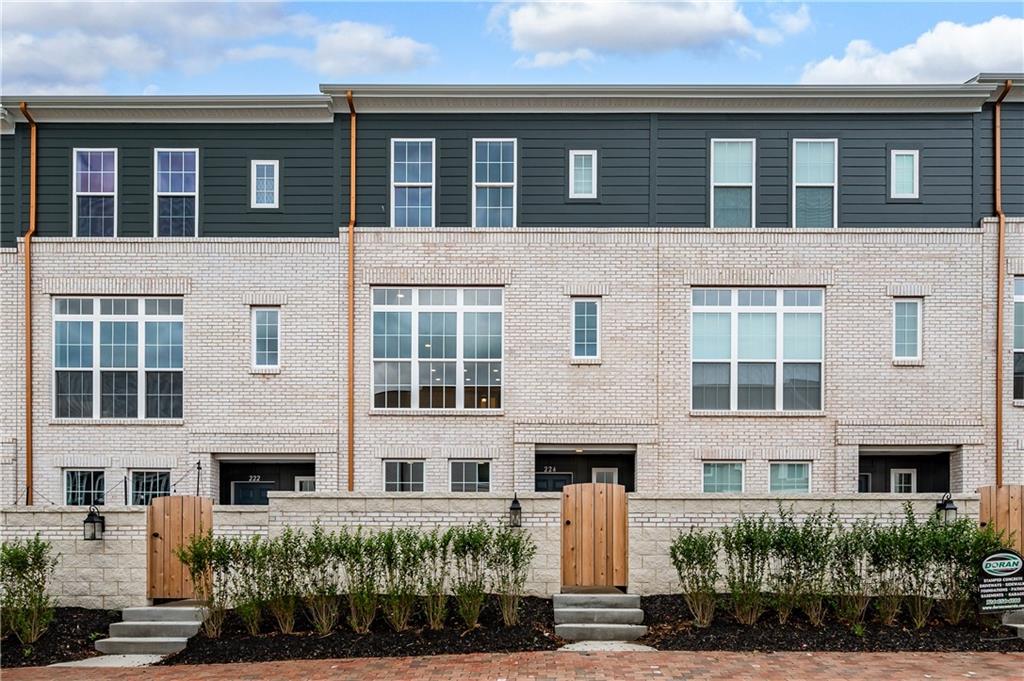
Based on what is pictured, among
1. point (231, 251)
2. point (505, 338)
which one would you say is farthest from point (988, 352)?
point (231, 251)

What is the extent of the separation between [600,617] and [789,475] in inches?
253

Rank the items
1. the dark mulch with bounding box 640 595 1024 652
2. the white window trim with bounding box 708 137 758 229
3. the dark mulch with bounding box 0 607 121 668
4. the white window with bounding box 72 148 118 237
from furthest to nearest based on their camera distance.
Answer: the white window with bounding box 72 148 118 237
the white window trim with bounding box 708 137 758 229
the dark mulch with bounding box 0 607 121 668
the dark mulch with bounding box 640 595 1024 652

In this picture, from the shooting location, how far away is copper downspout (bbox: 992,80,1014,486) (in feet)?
56.0

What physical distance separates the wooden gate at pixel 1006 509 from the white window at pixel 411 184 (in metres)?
10.5

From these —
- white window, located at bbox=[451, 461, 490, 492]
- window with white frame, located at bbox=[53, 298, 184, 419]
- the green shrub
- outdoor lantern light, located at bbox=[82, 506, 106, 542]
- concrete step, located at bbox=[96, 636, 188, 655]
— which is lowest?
concrete step, located at bbox=[96, 636, 188, 655]

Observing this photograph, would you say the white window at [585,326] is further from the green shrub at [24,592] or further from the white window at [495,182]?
the green shrub at [24,592]

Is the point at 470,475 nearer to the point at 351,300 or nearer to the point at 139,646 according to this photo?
the point at 351,300

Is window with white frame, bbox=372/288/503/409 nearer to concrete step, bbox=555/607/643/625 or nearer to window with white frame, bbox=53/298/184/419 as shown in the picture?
window with white frame, bbox=53/298/184/419

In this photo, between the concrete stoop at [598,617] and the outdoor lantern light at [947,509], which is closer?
the concrete stoop at [598,617]

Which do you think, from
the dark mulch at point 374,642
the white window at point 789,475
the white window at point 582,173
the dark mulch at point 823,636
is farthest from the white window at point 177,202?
the white window at point 789,475

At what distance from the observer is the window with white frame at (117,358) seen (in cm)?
1770

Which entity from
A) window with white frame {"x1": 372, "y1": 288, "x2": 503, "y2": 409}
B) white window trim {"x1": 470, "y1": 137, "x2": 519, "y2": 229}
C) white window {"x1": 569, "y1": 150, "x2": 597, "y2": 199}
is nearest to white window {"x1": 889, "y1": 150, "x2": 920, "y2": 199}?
white window {"x1": 569, "y1": 150, "x2": 597, "y2": 199}

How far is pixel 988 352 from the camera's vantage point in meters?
17.3

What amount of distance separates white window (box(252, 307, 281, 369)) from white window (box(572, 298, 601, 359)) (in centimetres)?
560
